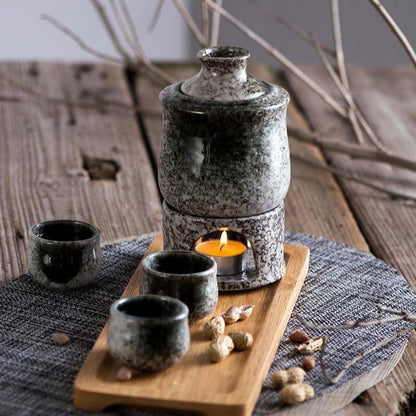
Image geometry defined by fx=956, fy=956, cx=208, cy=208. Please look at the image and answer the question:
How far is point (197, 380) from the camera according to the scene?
993 millimetres

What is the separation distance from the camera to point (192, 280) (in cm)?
109

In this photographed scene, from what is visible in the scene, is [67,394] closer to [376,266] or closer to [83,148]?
[376,266]

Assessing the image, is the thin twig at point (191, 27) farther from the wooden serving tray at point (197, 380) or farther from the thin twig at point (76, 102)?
the wooden serving tray at point (197, 380)

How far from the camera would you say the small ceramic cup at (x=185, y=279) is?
3.56 feet

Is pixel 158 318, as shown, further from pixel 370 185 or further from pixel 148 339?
pixel 370 185

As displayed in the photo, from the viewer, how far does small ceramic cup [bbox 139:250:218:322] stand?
1086 mm

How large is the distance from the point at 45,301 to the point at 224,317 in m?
0.24

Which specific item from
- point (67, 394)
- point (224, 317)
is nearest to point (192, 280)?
point (224, 317)

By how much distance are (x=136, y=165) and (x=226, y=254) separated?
631 millimetres

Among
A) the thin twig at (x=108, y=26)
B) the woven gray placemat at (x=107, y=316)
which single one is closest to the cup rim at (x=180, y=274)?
the woven gray placemat at (x=107, y=316)

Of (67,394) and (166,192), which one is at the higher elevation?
(166,192)

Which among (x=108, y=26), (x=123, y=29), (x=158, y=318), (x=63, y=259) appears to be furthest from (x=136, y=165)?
(x=158, y=318)

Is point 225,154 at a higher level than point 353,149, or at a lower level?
higher

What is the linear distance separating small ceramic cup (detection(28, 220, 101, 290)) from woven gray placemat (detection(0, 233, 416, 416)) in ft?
0.05
